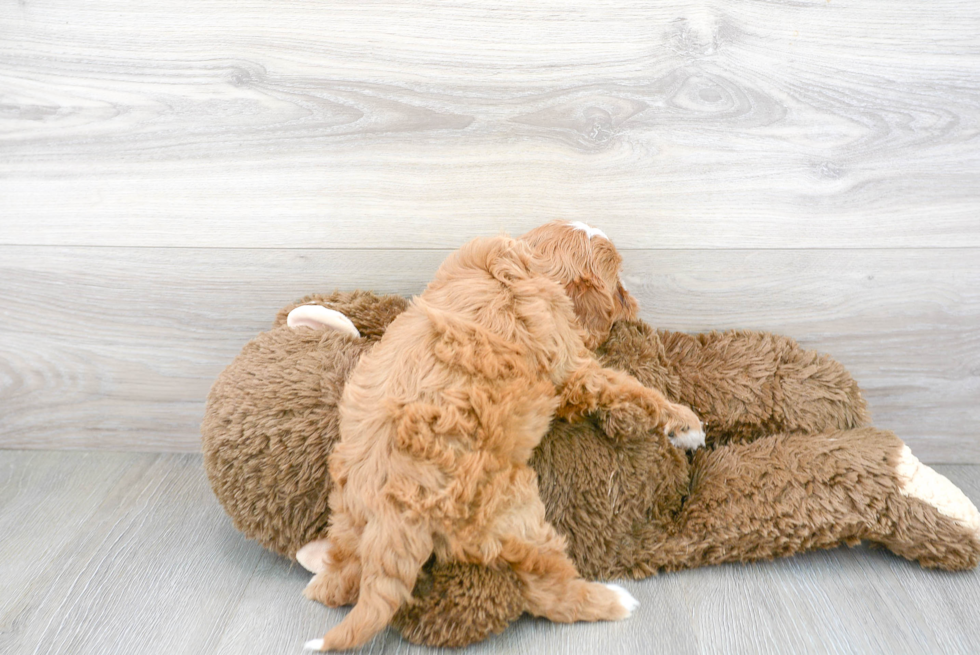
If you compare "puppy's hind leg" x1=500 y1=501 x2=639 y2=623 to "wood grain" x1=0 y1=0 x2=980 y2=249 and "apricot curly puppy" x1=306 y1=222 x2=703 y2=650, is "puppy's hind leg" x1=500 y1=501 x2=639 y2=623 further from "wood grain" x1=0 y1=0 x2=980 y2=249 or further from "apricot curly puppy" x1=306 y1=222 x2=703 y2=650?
"wood grain" x1=0 y1=0 x2=980 y2=249

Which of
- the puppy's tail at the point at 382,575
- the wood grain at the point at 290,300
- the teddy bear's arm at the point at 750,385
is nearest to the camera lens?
the puppy's tail at the point at 382,575

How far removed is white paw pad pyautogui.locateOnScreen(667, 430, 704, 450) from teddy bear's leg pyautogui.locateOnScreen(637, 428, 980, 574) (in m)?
0.08

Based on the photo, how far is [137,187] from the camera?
48.8 inches

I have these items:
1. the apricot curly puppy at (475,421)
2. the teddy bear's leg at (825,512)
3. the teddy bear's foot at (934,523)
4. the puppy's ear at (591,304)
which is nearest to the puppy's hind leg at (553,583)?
the apricot curly puppy at (475,421)

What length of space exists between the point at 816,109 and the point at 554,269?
21.2 inches

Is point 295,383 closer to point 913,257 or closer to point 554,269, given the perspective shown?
point 554,269

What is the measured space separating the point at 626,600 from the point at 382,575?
1.09 feet

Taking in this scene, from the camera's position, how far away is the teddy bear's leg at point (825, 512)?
3.21 feet

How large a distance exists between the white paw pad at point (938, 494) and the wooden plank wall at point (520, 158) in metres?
0.29

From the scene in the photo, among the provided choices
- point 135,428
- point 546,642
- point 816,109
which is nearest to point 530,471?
point 546,642

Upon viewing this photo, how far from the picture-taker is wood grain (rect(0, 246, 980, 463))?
3.99 feet

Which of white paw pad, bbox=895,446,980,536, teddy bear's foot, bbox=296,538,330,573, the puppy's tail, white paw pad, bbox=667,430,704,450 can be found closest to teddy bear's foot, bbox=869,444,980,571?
white paw pad, bbox=895,446,980,536

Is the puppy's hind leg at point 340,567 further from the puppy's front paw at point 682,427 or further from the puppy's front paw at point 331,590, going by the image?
the puppy's front paw at point 682,427

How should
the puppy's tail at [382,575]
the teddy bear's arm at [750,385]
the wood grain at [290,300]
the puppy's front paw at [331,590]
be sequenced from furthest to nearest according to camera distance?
the wood grain at [290,300]
the teddy bear's arm at [750,385]
the puppy's front paw at [331,590]
the puppy's tail at [382,575]
